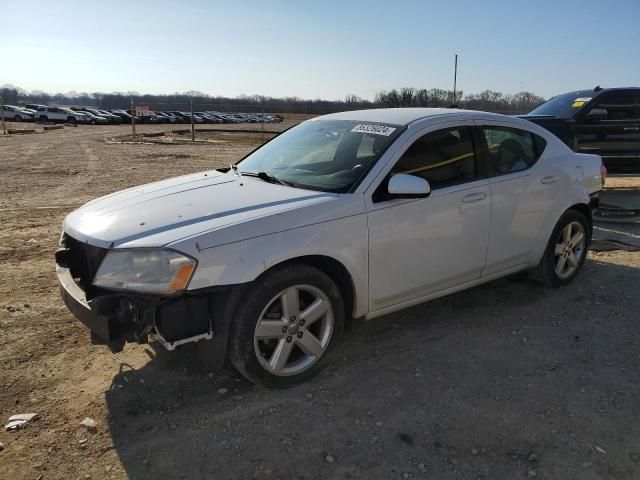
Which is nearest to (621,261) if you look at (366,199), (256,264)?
(366,199)

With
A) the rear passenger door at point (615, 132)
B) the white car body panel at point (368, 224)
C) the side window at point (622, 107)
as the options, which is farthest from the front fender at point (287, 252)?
the side window at point (622, 107)

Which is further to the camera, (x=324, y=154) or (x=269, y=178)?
(x=324, y=154)

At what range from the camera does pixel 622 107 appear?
9.77m

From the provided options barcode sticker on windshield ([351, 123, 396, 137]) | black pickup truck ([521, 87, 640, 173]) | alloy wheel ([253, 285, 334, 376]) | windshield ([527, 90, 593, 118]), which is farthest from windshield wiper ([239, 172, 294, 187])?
windshield ([527, 90, 593, 118])

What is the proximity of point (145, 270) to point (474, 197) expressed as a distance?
8.02 feet

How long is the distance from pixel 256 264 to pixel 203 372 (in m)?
0.99

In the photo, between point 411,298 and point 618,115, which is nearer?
point 411,298

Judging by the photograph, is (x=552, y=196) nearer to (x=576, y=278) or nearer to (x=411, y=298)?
(x=576, y=278)

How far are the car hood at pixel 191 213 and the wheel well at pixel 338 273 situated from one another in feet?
0.86

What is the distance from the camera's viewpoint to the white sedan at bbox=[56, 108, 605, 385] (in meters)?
2.98

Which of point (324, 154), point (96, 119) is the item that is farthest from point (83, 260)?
point (96, 119)

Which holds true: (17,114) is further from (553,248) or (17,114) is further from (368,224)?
(368,224)

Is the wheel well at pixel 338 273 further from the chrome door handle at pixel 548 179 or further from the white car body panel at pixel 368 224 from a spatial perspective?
the chrome door handle at pixel 548 179

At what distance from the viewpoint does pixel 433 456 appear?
2.78 meters
